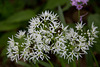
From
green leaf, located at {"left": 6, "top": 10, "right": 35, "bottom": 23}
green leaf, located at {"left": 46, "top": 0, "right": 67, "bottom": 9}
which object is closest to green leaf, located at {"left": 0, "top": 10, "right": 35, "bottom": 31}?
green leaf, located at {"left": 6, "top": 10, "right": 35, "bottom": 23}

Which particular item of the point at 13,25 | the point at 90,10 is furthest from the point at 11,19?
the point at 90,10

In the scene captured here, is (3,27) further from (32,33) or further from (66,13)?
(32,33)

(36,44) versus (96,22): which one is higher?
(96,22)

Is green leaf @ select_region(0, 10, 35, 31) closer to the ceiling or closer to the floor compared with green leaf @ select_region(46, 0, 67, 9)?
closer to the floor

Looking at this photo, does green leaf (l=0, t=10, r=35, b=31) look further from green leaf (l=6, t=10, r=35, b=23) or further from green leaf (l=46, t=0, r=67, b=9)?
green leaf (l=46, t=0, r=67, b=9)

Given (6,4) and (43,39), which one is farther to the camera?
(6,4)

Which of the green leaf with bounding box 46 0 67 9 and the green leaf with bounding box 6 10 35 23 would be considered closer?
the green leaf with bounding box 6 10 35 23

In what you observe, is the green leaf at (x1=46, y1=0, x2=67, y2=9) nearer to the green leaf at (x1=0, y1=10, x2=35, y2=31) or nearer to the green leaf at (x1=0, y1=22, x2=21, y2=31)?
the green leaf at (x1=0, y1=10, x2=35, y2=31)

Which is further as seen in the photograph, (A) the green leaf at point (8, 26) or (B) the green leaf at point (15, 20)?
(A) the green leaf at point (8, 26)

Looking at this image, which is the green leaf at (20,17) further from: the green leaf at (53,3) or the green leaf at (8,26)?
the green leaf at (53,3)

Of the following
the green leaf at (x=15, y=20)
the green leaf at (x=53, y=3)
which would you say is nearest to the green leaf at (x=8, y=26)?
the green leaf at (x=15, y=20)

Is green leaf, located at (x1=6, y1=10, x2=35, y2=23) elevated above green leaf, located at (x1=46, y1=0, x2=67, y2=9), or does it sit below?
below
